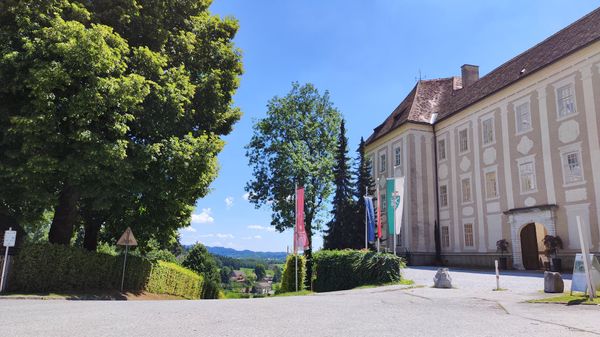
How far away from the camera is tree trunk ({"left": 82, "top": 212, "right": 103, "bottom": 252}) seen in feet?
64.9

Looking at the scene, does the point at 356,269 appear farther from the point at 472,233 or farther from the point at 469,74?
the point at 469,74

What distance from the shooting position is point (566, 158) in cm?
2594

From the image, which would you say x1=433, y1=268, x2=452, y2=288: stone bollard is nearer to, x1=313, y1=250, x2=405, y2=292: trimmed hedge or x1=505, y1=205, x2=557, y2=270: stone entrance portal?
x1=313, y1=250, x2=405, y2=292: trimmed hedge

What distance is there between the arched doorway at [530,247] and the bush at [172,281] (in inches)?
787

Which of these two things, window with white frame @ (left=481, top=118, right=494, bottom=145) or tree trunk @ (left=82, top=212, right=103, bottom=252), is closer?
tree trunk @ (left=82, top=212, right=103, bottom=252)

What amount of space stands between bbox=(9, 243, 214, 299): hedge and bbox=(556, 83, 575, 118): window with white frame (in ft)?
76.4

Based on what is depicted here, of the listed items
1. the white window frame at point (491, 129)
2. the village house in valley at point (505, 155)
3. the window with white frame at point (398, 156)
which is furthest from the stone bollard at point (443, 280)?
the window with white frame at point (398, 156)

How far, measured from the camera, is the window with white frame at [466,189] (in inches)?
1348

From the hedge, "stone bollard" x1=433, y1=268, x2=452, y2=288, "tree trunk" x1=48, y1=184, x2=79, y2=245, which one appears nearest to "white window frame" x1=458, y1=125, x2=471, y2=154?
"stone bollard" x1=433, y1=268, x2=452, y2=288

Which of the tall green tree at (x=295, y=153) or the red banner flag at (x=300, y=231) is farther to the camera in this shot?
the tall green tree at (x=295, y=153)

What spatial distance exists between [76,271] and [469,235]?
2673 centimetres

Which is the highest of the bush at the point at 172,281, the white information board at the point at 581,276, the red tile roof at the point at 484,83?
the red tile roof at the point at 484,83

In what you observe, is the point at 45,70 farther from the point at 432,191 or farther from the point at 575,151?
the point at 432,191

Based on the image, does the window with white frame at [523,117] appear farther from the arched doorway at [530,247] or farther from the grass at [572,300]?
the grass at [572,300]
